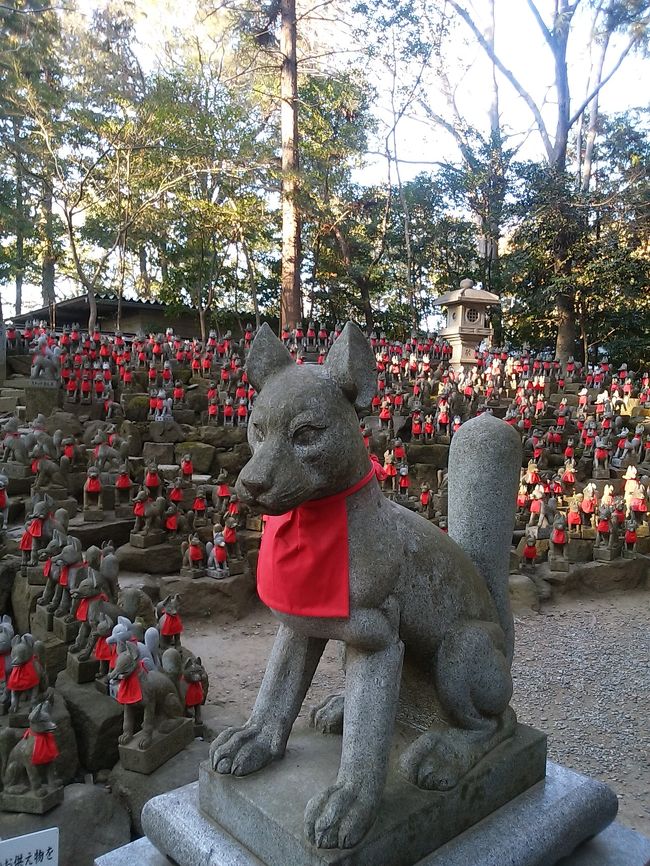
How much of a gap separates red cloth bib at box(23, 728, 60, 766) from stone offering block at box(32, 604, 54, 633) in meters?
1.57

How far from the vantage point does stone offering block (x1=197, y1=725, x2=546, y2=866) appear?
4.80ft

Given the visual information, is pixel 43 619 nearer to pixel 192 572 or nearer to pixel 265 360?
pixel 192 572

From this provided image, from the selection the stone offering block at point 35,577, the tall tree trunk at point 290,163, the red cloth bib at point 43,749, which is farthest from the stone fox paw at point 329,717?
the tall tree trunk at point 290,163

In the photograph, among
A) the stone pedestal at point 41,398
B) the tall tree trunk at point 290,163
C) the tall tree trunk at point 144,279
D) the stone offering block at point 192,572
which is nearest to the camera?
the stone offering block at point 192,572

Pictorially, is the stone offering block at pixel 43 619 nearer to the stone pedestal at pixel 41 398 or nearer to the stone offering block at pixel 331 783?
the stone offering block at pixel 331 783

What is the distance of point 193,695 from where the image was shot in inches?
142

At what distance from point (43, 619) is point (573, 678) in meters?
4.00

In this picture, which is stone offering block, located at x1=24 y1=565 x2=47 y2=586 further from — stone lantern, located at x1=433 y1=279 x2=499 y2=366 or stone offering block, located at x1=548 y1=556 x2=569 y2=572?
stone lantern, located at x1=433 y1=279 x2=499 y2=366

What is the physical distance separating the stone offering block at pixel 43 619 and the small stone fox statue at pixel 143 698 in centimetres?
134

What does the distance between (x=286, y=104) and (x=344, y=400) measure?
45.3 ft

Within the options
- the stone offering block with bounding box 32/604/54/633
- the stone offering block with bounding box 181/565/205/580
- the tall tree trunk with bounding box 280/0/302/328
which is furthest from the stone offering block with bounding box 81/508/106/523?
the tall tree trunk with bounding box 280/0/302/328

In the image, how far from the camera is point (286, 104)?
1336cm

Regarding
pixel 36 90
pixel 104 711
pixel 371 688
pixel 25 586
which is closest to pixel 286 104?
pixel 36 90

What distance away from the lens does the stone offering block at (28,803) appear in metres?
2.70
